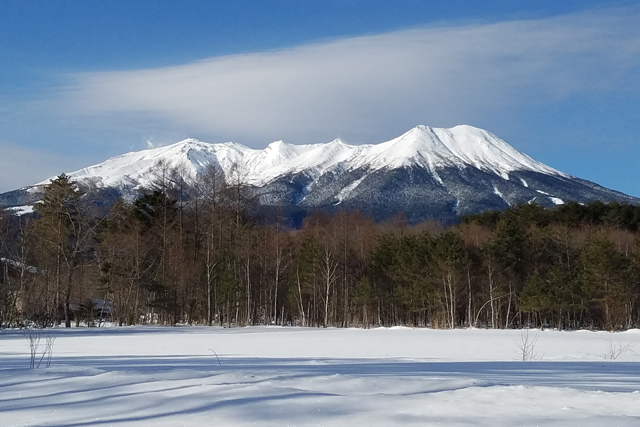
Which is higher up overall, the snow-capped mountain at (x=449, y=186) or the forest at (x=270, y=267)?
the snow-capped mountain at (x=449, y=186)

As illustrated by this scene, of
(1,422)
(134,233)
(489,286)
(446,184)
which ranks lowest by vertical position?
(1,422)

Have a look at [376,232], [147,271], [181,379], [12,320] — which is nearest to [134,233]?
[147,271]

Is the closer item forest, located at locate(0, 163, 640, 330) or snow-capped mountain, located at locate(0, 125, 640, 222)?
forest, located at locate(0, 163, 640, 330)

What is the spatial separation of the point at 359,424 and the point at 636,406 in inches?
106

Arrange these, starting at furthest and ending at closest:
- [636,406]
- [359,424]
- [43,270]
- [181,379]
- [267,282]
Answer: [267,282], [43,270], [181,379], [636,406], [359,424]

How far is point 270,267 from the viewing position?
4403cm

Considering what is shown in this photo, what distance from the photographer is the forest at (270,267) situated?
115 ft

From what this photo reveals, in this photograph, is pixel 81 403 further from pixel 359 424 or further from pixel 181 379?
pixel 359 424

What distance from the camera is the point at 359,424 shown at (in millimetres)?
5219

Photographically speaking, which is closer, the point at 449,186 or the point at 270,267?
the point at 270,267

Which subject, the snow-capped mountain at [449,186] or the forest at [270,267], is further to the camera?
the snow-capped mountain at [449,186]

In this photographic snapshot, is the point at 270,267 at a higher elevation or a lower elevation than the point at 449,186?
lower

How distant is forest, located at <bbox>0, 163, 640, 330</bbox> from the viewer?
35156mm

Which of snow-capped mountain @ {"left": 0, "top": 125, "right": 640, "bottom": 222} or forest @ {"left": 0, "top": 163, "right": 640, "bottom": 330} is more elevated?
snow-capped mountain @ {"left": 0, "top": 125, "right": 640, "bottom": 222}
